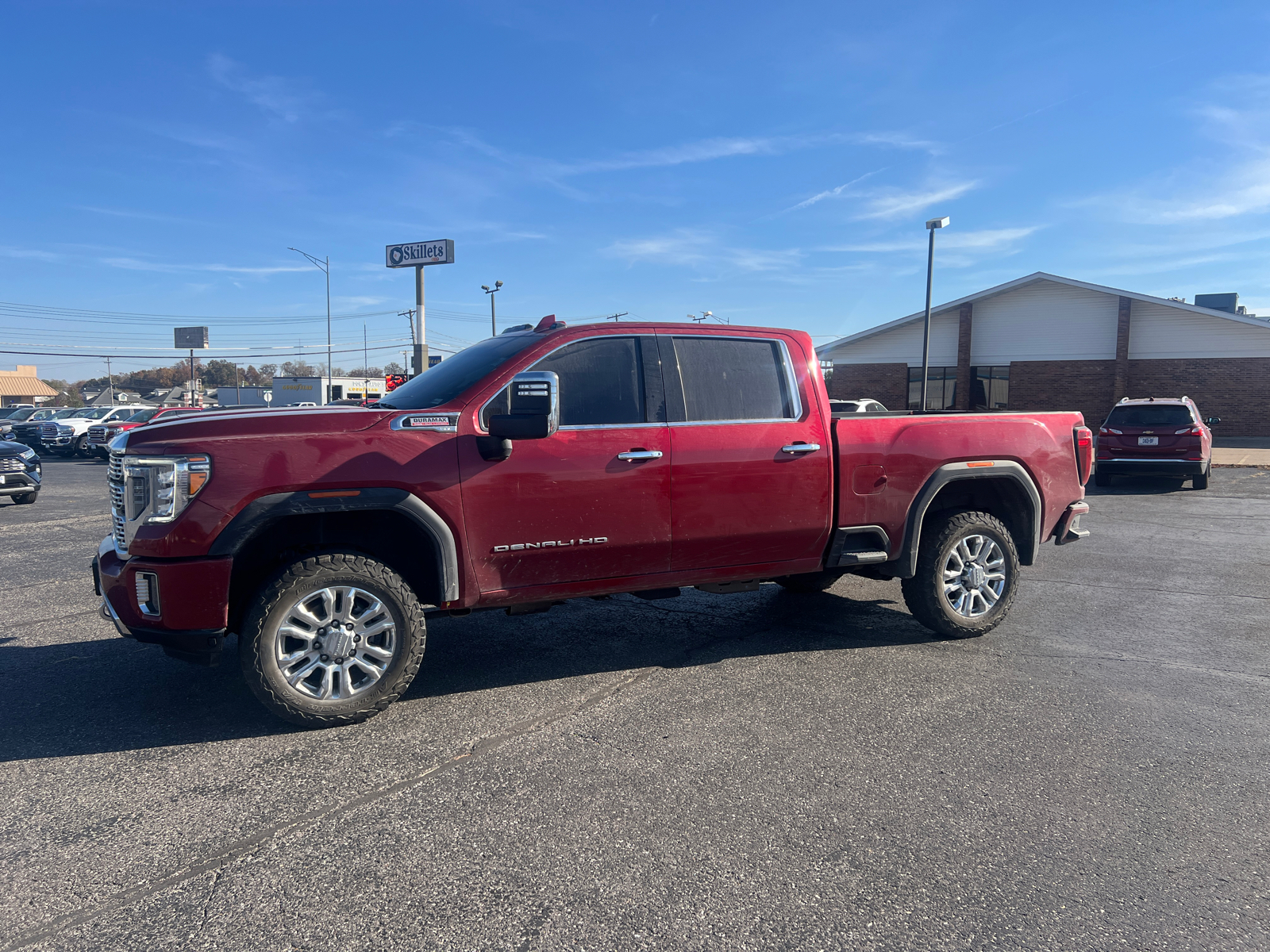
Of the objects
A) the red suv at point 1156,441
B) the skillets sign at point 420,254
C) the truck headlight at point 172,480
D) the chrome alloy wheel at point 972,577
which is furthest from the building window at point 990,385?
the truck headlight at point 172,480

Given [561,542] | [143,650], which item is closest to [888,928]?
[561,542]

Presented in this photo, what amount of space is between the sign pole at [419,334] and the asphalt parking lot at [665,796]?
21.6 metres

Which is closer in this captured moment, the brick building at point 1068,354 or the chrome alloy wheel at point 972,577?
the chrome alloy wheel at point 972,577

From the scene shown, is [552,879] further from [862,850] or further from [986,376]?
[986,376]

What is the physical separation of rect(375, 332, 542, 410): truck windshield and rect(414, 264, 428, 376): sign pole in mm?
21306

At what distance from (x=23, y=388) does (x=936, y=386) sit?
114m

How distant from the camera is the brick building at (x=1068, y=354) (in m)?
29.2

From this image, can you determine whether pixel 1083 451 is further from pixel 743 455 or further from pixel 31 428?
pixel 31 428

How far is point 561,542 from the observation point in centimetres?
441

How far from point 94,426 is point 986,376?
32.4 metres

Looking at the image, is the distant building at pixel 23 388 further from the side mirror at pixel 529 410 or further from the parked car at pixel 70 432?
the side mirror at pixel 529 410

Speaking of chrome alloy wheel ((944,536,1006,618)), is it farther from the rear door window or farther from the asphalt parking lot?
the rear door window

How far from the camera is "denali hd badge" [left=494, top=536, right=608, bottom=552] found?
4320 millimetres

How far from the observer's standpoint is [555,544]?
440cm
